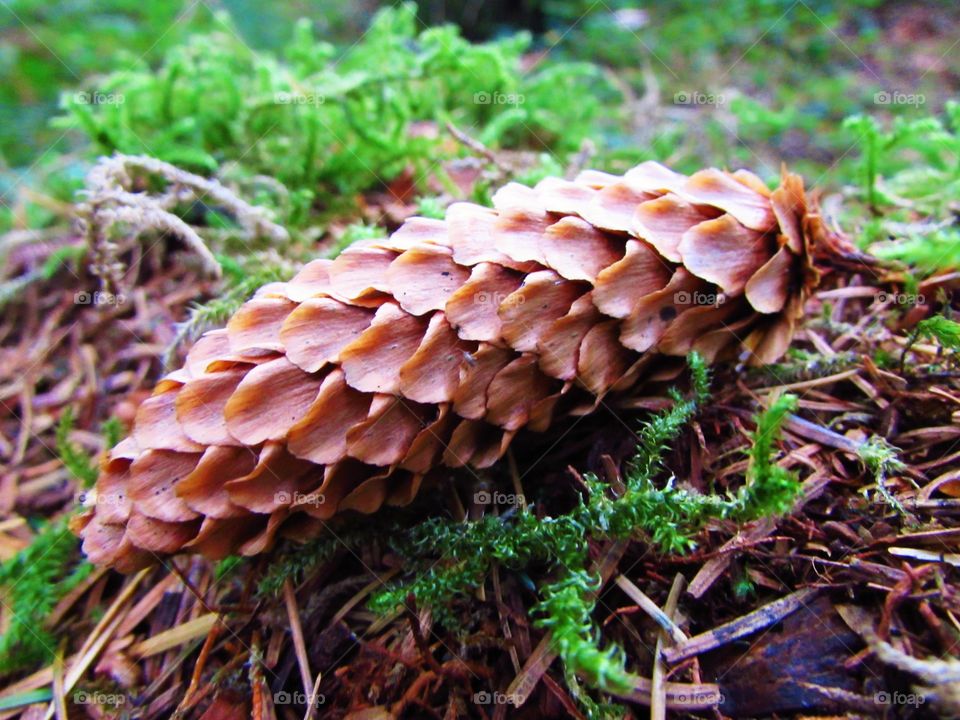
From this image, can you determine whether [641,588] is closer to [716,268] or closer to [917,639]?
[917,639]

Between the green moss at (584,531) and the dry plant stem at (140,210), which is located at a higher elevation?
the dry plant stem at (140,210)

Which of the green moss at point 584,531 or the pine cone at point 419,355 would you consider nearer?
the green moss at point 584,531

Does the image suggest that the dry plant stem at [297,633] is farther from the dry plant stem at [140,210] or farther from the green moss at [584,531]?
the dry plant stem at [140,210]

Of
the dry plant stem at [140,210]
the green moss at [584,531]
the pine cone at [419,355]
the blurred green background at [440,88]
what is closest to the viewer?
the green moss at [584,531]

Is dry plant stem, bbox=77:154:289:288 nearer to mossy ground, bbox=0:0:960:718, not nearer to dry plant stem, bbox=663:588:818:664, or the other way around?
mossy ground, bbox=0:0:960:718

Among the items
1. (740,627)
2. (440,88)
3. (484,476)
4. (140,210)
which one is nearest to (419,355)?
(484,476)

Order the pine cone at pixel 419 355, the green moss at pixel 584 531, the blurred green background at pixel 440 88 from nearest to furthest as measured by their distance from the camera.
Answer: the green moss at pixel 584 531, the pine cone at pixel 419 355, the blurred green background at pixel 440 88

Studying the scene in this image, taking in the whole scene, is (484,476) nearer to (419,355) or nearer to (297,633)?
(419,355)

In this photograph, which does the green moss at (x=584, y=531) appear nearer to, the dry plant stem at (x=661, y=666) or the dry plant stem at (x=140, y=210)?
the dry plant stem at (x=661, y=666)

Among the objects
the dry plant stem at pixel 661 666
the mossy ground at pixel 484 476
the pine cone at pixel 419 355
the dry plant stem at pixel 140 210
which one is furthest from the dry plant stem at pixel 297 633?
the dry plant stem at pixel 140 210

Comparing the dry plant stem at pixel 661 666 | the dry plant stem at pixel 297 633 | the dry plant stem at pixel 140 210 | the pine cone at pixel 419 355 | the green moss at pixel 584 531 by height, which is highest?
the dry plant stem at pixel 140 210
